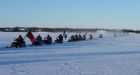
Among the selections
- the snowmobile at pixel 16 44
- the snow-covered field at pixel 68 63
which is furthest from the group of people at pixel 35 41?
the snow-covered field at pixel 68 63

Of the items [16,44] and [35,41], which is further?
[35,41]

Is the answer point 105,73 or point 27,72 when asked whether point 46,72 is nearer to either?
point 27,72

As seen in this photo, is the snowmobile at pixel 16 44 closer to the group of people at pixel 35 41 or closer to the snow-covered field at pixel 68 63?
the group of people at pixel 35 41

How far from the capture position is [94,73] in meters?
11.1

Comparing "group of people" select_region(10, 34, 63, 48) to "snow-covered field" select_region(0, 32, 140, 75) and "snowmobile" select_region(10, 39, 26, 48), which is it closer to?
"snowmobile" select_region(10, 39, 26, 48)

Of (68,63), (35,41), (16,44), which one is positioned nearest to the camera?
(68,63)

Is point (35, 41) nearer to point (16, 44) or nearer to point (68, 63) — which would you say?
point (16, 44)

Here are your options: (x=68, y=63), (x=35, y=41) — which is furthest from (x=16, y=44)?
(x=68, y=63)

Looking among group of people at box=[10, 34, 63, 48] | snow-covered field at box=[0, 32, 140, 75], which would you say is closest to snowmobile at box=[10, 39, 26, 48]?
group of people at box=[10, 34, 63, 48]

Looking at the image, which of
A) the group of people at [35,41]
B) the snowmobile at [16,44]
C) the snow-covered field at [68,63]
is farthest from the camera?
the group of people at [35,41]

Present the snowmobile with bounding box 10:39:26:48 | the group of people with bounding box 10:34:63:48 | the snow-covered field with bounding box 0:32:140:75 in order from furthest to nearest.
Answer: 1. the group of people with bounding box 10:34:63:48
2. the snowmobile with bounding box 10:39:26:48
3. the snow-covered field with bounding box 0:32:140:75

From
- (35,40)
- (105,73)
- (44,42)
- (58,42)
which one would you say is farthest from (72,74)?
(58,42)

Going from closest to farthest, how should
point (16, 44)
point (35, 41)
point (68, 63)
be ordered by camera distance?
point (68, 63) → point (16, 44) → point (35, 41)

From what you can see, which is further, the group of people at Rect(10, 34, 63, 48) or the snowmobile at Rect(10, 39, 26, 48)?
the group of people at Rect(10, 34, 63, 48)
